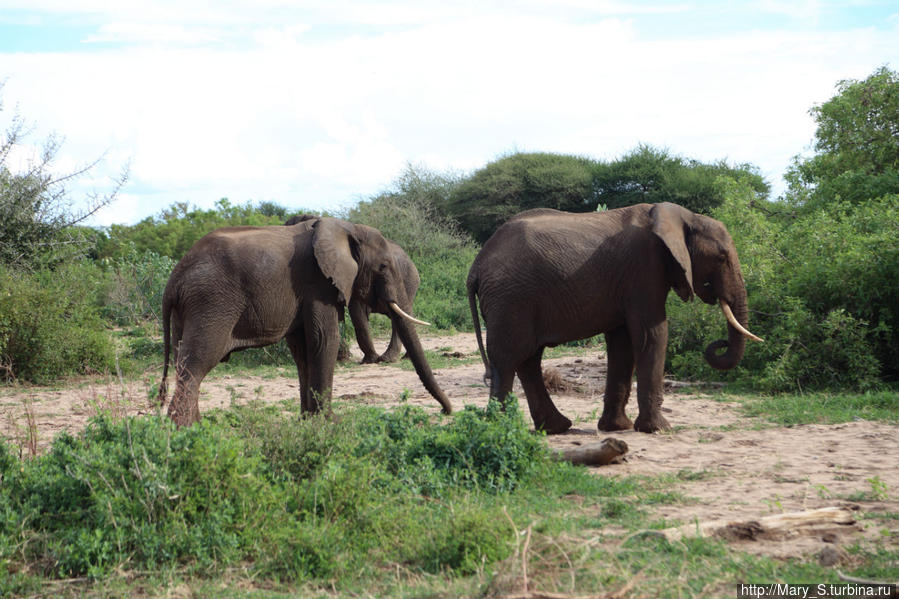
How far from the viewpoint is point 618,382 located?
8.30m

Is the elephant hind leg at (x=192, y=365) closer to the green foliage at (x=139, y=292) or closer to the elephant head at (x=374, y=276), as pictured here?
the elephant head at (x=374, y=276)

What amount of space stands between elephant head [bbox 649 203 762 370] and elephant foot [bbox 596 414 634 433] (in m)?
1.00

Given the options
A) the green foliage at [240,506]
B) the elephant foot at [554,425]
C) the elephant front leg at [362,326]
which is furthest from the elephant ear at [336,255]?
the green foliage at [240,506]

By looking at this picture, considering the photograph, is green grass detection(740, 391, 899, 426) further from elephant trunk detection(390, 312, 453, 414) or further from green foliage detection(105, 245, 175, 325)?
green foliage detection(105, 245, 175, 325)

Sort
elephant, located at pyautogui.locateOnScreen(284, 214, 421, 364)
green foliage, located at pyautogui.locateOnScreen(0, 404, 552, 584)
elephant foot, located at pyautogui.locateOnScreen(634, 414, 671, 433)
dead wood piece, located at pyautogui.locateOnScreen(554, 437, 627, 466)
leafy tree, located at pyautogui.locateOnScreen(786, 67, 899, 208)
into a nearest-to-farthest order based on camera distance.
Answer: green foliage, located at pyautogui.locateOnScreen(0, 404, 552, 584) → dead wood piece, located at pyautogui.locateOnScreen(554, 437, 627, 466) → elephant foot, located at pyautogui.locateOnScreen(634, 414, 671, 433) → elephant, located at pyautogui.locateOnScreen(284, 214, 421, 364) → leafy tree, located at pyautogui.locateOnScreen(786, 67, 899, 208)

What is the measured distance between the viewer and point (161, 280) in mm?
18578

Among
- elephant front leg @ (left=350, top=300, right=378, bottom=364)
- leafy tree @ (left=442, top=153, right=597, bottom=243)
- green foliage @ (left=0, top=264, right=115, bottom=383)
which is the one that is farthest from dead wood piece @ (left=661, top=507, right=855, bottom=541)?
leafy tree @ (left=442, top=153, right=597, bottom=243)

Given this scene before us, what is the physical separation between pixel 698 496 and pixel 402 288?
165 inches

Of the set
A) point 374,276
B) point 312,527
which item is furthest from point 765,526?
point 374,276

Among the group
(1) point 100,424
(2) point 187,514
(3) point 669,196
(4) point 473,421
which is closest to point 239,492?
(2) point 187,514

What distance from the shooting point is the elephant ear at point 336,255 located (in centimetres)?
813

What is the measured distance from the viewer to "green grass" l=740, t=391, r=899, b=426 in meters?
8.41

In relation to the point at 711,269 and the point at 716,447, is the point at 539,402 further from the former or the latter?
the point at 711,269

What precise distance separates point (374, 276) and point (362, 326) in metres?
2.52
